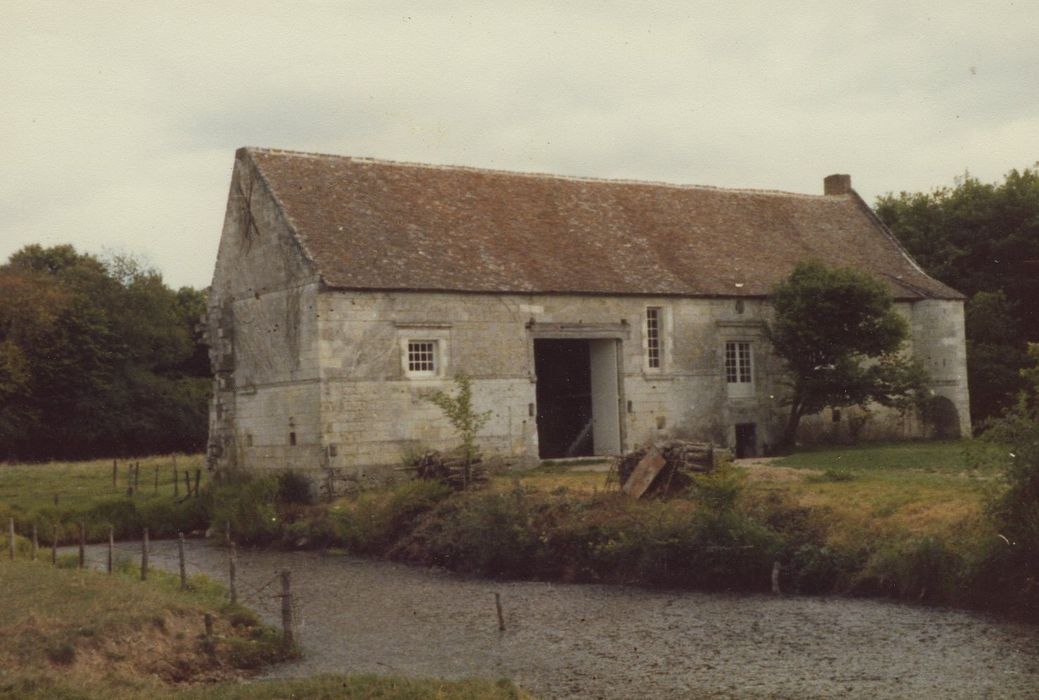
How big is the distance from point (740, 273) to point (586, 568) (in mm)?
16621

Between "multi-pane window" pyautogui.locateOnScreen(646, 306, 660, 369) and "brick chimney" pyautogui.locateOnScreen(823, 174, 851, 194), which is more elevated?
"brick chimney" pyautogui.locateOnScreen(823, 174, 851, 194)

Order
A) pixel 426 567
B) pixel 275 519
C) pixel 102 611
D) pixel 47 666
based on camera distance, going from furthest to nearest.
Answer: pixel 275 519
pixel 426 567
pixel 102 611
pixel 47 666

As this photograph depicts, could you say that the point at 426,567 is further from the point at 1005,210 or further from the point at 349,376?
the point at 1005,210

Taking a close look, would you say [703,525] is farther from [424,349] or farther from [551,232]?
[551,232]

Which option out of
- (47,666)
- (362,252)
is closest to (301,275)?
(362,252)

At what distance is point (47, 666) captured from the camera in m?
16.2

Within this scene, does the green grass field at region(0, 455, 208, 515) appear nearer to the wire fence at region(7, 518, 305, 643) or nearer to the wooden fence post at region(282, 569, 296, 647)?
the wire fence at region(7, 518, 305, 643)

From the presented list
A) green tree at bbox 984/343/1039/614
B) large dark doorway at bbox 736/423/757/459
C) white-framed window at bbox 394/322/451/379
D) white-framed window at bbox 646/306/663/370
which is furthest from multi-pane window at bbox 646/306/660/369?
green tree at bbox 984/343/1039/614

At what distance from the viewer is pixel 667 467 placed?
1037 inches

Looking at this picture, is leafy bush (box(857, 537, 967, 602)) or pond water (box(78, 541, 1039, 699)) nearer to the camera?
pond water (box(78, 541, 1039, 699))

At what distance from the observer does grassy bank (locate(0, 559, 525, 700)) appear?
14750 mm

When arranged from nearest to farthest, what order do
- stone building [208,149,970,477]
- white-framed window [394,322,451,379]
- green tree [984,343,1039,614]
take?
green tree [984,343,1039,614] < stone building [208,149,970,477] < white-framed window [394,322,451,379]

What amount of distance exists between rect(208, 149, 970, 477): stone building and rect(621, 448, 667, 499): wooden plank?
26.1 feet

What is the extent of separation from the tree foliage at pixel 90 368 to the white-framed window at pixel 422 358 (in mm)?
30377
